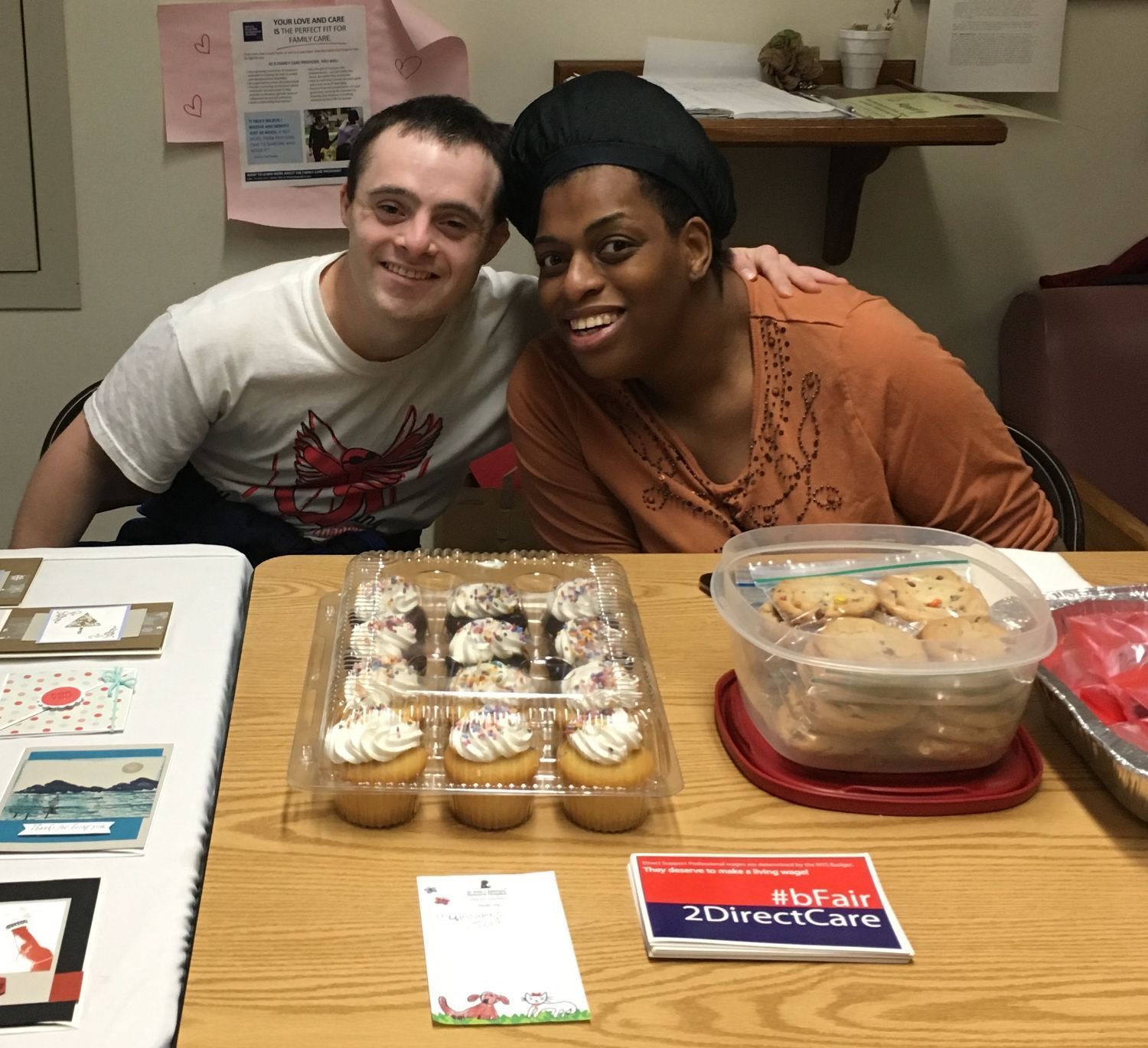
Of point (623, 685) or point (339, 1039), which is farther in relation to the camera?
point (623, 685)

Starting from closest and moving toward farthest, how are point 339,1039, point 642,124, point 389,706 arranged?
point 339,1039 < point 389,706 < point 642,124

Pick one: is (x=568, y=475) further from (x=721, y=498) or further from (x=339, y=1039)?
(x=339, y=1039)

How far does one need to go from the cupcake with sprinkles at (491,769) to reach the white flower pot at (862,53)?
5.51 ft

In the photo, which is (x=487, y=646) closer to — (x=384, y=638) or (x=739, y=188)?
(x=384, y=638)

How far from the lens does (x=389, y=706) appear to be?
1.07 m

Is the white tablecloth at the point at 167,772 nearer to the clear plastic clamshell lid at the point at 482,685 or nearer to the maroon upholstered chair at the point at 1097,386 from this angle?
the clear plastic clamshell lid at the point at 482,685

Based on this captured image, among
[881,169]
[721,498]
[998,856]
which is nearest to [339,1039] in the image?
[998,856]

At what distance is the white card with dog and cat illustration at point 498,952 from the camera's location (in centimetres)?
81

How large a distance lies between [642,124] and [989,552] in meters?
0.70

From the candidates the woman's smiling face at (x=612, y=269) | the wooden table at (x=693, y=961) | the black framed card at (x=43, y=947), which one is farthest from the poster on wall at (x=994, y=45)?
the black framed card at (x=43, y=947)

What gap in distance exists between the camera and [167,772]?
1030mm

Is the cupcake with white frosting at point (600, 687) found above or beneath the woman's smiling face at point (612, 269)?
beneath

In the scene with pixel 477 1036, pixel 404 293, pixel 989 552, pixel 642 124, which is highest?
pixel 642 124

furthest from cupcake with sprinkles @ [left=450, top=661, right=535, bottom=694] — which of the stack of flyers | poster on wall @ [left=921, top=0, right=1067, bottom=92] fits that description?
poster on wall @ [left=921, top=0, right=1067, bottom=92]
